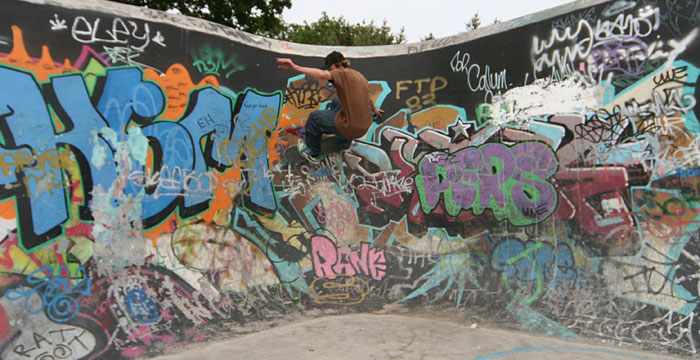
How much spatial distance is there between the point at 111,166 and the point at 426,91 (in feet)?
15.5

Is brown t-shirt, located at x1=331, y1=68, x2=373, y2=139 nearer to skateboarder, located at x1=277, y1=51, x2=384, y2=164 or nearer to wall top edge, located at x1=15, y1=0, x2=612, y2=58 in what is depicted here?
skateboarder, located at x1=277, y1=51, x2=384, y2=164

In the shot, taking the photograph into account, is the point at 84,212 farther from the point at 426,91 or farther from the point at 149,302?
the point at 426,91

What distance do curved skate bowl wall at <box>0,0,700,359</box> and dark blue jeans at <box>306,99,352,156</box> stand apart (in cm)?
52

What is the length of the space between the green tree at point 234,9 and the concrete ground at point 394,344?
52.6 ft

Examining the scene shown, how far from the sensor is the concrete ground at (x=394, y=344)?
509 centimetres

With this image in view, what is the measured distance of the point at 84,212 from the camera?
5.05 meters

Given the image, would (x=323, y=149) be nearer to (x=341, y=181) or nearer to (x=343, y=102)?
(x=341, y=181)

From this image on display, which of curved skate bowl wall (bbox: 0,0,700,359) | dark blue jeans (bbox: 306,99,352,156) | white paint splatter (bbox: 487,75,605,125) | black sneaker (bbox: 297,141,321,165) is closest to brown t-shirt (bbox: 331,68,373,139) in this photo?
dark blue jeans (bbox: 306,99,352,156)

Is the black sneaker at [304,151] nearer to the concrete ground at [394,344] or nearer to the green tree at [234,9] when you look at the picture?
the concrete ground at [394,344]

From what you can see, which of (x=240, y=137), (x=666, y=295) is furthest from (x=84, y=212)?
(x=666, y=295)

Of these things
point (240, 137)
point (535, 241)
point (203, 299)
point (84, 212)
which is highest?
point (240, 137)

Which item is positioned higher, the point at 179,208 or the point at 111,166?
the point at 111,166

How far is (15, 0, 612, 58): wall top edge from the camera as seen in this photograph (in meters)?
5.43

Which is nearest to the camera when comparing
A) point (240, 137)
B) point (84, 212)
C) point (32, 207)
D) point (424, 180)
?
point (32, 207)
